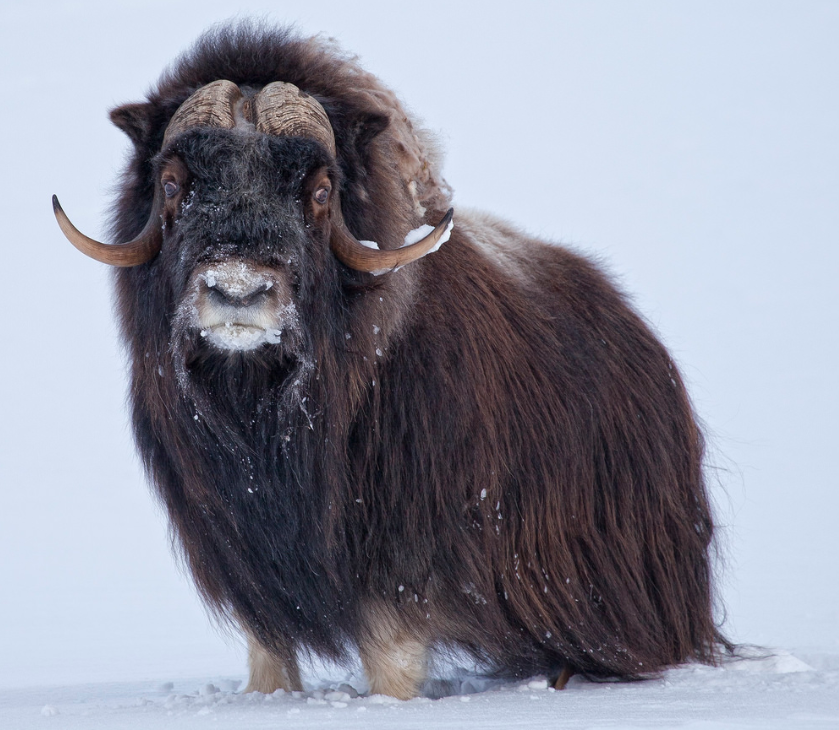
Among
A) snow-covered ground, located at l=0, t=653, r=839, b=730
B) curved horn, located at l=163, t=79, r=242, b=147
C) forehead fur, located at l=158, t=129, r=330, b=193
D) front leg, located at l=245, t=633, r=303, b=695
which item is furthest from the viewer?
front leg, located at l=245, t=633, r=303, b=695

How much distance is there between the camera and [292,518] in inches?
124

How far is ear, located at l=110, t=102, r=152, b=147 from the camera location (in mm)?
3217

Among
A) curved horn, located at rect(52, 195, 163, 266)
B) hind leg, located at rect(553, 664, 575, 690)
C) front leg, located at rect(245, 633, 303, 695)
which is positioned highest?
curved horn, located at rect(52, 195, 163, 266)

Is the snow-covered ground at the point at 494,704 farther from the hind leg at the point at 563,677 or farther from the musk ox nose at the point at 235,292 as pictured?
the musk ox nose at the point at 235,292

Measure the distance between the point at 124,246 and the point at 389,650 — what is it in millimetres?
1394

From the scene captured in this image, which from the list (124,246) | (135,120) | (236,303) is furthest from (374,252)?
(135,120)

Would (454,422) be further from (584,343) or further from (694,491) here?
(694,491)

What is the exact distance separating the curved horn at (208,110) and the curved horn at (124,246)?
236 millimetres

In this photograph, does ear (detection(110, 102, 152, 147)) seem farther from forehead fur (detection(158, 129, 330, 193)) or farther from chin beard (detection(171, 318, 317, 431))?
chin beard (detection(171, 318, 317, 431))

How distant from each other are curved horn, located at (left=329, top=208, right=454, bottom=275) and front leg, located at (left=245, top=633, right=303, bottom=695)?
47.8 inches

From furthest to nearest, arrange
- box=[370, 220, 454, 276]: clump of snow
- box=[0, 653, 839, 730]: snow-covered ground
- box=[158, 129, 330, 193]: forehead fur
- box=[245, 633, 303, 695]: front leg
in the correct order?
1. box=[245, 633, 303, 695]: front leg
2. box=[370, 220, 454, 276]: clump of snow
3. box=[158, 129, 330, 193]: forehead fur
4. box=[0, 653, 839, 730]: snow-covered ground

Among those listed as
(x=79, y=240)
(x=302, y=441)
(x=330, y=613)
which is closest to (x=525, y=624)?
(x=330, y=613)

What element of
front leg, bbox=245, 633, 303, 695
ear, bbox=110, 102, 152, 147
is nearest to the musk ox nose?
ear, bbox=110, 102, 152, 147

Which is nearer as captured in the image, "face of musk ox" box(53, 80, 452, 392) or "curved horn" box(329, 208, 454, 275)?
"face of musk ox" box(53, 80, 452, 392)
